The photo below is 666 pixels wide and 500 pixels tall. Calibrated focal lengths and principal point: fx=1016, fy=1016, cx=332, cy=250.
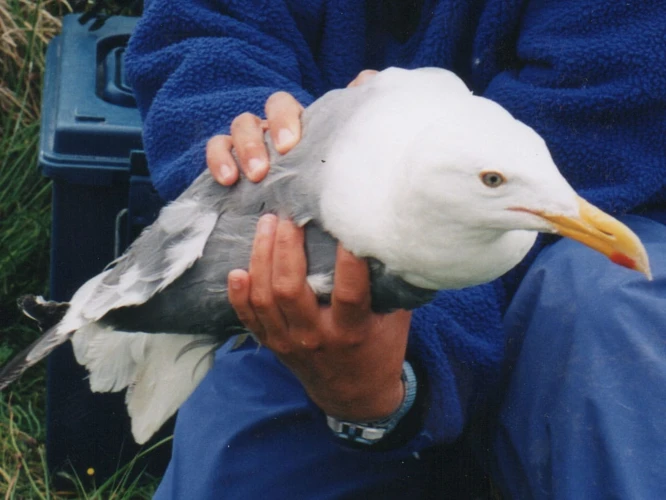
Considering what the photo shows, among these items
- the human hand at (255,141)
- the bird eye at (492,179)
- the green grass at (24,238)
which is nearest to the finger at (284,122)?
the human hand at (255,141)

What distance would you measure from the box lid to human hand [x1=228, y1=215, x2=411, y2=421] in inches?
21.5

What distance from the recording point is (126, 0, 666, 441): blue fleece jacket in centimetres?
119

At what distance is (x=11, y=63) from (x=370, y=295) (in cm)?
158

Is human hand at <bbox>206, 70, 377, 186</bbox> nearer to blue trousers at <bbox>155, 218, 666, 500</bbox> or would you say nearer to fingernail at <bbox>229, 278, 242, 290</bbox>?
Result: fingernail at <bbox>229, 278, 242, 290</bbox>

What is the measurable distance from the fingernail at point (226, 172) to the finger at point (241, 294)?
0.34 feet

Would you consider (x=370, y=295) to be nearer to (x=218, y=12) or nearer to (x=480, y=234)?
(x=480, y=234)

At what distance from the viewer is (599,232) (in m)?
0.80

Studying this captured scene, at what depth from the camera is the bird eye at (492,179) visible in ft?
2.58

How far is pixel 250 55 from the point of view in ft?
4.27

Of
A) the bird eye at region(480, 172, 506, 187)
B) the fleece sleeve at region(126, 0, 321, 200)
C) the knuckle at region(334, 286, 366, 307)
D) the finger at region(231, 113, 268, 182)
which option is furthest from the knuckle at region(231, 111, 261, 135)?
the bird eye at region(480, 172, 506, 187)

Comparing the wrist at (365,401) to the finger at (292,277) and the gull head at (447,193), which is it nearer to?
the finger at (292,277)

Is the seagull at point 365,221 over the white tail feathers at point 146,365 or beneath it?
over

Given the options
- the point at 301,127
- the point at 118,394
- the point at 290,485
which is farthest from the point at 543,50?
the point at 118,394

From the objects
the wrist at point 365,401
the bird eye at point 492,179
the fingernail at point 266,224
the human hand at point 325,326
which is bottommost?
the wrist at point 365,401
